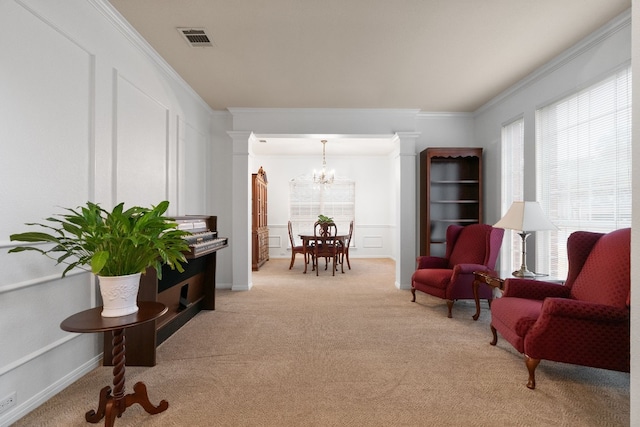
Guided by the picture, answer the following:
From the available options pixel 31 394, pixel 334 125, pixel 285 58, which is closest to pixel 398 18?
pixel 285 58

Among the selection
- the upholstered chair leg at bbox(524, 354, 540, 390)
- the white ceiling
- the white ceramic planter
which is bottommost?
the upholstered chair leg at bbox(524, 354, 540, 390)

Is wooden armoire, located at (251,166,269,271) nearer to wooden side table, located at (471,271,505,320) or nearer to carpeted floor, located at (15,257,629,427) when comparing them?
carpeted floor, located at (15,257,629,427)

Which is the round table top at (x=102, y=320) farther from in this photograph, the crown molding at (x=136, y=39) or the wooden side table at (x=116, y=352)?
the crown molding at (x=136, y=39)

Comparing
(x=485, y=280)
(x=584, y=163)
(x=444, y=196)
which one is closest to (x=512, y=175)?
(x=444, y=196)

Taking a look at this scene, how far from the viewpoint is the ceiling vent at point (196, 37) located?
9.82 ft

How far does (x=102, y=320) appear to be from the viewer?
1.75 metres

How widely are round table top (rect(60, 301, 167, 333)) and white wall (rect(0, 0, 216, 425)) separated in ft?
1.57

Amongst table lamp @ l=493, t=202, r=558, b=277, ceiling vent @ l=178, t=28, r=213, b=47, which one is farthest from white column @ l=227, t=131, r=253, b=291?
table lamp @ l=493, t=202, r=558, b=277

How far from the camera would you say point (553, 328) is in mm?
2217

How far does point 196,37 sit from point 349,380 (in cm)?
319

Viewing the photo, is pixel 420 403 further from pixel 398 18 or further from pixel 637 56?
pixel 398 18

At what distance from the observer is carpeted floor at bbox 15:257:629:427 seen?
1.96 m

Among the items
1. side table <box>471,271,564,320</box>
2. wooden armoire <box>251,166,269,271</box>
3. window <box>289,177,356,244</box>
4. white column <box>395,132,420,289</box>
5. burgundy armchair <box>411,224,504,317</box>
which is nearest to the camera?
side table <box>471,271,564,320</box>

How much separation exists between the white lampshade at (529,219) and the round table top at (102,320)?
10.2 ft
